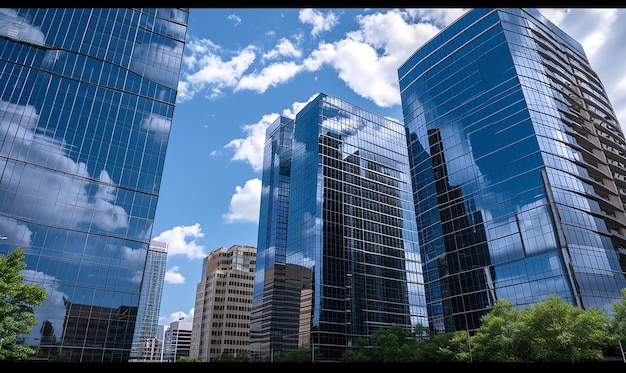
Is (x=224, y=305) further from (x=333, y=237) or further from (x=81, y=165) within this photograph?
(x=81, y=165)

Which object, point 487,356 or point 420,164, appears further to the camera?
point 420,164

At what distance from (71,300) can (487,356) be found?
49.7m

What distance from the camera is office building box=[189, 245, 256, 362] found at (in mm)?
146375

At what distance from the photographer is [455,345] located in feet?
171

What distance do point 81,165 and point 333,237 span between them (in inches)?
2233

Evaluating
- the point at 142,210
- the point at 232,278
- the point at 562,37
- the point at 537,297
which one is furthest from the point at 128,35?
the point at 232,278

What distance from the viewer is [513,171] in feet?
226

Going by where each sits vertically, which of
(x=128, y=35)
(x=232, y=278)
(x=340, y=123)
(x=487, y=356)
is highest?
(x=340, y=123)

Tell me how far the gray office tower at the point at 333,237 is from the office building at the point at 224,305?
43.2m

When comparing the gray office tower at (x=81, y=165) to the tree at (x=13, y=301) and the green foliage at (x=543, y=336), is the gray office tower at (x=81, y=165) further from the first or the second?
the green foliage at (x=543, y=336)

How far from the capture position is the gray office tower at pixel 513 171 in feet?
204

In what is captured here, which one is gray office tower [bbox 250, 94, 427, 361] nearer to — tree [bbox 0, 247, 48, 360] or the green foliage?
the green foliage

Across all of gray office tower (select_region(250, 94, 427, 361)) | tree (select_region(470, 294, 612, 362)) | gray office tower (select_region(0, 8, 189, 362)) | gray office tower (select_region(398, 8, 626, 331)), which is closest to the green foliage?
tree (select_region(470, 294, 612, 362))

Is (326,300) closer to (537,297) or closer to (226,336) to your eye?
(537,297)
